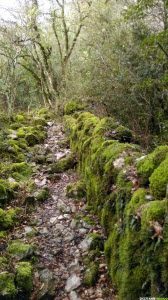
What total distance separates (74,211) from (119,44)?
724cm

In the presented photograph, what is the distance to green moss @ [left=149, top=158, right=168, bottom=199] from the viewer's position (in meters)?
2.28

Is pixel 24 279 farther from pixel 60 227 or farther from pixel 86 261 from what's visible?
pixel 60 227

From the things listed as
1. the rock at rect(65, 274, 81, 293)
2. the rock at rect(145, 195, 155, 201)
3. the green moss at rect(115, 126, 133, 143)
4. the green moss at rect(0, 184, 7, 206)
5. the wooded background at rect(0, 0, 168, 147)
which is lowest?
the rock at rect(65, 274, 81, 293)

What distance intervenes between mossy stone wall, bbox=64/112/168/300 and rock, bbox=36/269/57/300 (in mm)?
869

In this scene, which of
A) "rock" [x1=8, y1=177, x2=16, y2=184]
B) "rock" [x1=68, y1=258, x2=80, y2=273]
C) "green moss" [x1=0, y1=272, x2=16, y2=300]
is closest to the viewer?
"green moss" [x1=0, y1=272, x2=16, y2=300]

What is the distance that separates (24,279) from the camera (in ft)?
9.57

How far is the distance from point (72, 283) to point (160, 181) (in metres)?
2.06

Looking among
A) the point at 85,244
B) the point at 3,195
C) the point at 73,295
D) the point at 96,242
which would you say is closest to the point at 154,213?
the point at 73,295

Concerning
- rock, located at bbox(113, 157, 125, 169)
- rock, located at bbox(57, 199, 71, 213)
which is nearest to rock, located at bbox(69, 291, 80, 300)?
rock, located at bbox(113, 157, 125, 169)

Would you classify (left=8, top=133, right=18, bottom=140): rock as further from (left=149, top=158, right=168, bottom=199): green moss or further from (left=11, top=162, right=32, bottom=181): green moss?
(left=149, top=158, right=168, bottom=199): green moss

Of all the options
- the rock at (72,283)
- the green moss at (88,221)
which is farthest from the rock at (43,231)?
the rock at (72,283)

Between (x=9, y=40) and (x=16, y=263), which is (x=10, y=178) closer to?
(x=16, y=263)

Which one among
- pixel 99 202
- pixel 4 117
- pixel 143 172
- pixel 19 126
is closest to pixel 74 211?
pixel 99 202

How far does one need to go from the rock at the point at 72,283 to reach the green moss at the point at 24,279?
0.53 m
